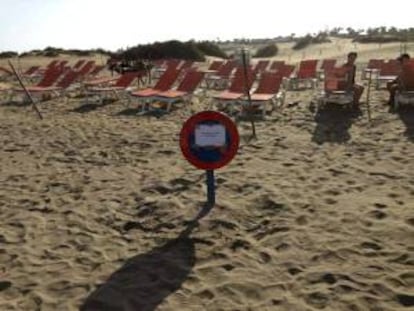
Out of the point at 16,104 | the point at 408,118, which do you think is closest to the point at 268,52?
the point at 16,104

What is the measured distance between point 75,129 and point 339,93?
430 centimetres

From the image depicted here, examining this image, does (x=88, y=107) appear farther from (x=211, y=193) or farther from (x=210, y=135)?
(x=210, y=135)

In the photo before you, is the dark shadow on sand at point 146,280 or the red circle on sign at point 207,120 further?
the red circle on sign at point 207,120

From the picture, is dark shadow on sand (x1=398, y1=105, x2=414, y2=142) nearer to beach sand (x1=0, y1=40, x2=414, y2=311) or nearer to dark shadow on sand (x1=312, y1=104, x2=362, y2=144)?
beach sand (x1=0, y1=40, x2=414, y2=311)

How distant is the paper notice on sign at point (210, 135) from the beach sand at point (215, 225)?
63cm

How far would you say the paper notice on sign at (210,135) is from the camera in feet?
17.7

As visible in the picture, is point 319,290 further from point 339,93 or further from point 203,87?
point 203,87

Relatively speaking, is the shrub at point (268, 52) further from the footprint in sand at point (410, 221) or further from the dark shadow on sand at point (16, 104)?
the footprint in sand at point (410, 221)

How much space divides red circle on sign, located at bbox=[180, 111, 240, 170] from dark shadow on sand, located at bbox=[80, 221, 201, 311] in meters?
0.80

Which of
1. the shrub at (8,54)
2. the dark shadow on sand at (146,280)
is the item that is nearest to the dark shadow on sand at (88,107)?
the dark shadow on sand at (146,280)

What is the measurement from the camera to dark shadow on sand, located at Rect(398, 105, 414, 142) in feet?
27.3

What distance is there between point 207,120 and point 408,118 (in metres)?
4.81

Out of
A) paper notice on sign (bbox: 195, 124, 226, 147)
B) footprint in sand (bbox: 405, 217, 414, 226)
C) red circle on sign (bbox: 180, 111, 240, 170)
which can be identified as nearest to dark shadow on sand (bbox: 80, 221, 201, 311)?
red circle on sign (bbox: 180, 111, 240, 170)

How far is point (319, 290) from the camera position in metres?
4.02
